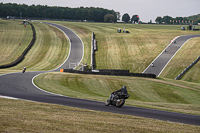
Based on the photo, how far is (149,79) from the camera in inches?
1778

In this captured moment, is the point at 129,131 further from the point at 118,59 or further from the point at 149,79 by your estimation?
the point at 118,59

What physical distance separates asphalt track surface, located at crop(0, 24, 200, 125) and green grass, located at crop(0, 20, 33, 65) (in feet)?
45.2

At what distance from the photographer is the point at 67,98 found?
23.2 meters

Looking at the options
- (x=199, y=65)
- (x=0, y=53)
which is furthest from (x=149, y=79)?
(x=0, y=53)

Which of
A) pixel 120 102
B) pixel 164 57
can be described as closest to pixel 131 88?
pixel 120 102

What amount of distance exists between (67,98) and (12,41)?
2777 inches

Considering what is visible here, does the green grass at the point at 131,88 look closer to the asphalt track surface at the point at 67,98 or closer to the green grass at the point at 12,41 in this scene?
the asphalt track surface at the point at 67,98

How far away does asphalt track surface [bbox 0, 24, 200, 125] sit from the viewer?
16.4m

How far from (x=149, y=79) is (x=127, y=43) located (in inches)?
1629

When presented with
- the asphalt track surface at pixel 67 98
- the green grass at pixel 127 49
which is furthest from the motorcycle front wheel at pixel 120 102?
the green grass at pixel 127 49

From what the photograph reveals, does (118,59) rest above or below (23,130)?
below

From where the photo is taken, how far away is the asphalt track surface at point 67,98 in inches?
645

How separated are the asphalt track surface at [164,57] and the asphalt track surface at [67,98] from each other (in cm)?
1960

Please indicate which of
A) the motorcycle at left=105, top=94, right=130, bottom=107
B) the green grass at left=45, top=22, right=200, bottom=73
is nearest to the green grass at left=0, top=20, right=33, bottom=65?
the green grass at left=45, top=22, right=200, bottom=73
